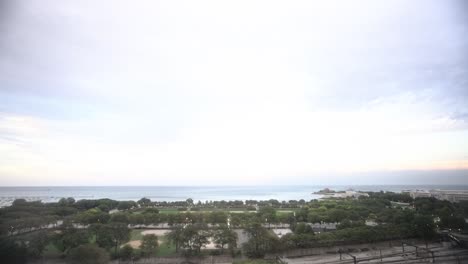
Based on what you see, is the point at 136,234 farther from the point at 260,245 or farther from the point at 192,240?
the point at 260,245

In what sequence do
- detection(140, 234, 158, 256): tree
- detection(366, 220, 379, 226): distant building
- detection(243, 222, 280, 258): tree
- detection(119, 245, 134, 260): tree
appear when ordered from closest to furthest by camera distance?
detection(119, 245, 134, 260): tree < detection(140, 234, 158, 256): tree < detection(243, 222, 280, 258): tree < detection(366, 220, 379, 226): distant building

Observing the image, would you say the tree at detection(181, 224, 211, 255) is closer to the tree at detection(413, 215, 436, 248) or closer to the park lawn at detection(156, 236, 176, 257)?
the park lawn at detection(156, 236, 176, 257)

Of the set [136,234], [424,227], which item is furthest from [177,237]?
[424,227]

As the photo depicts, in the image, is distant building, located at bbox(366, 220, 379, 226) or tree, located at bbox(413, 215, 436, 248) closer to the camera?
tree, located at bbox(413, 215, 436, 248)

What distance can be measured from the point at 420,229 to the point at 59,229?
21.0m

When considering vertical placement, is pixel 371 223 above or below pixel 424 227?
below

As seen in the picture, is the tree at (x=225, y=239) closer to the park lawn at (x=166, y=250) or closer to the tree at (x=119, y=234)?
the park lawn at (x=166, y=250)

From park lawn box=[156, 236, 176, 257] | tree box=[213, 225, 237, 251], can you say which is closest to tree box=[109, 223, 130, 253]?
park lawn box=[156, 236, 176, 257]

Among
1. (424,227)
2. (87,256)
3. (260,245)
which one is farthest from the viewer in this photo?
(424,227)

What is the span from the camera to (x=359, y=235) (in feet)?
50.7

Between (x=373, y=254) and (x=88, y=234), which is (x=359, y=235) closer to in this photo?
(x=373, y=254)

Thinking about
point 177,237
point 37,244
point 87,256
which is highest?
point 37,244

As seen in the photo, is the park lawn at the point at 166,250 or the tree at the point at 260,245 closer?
the tree at the point at 260,245

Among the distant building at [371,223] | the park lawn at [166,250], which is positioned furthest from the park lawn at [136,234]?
the distant building at [371,223]
